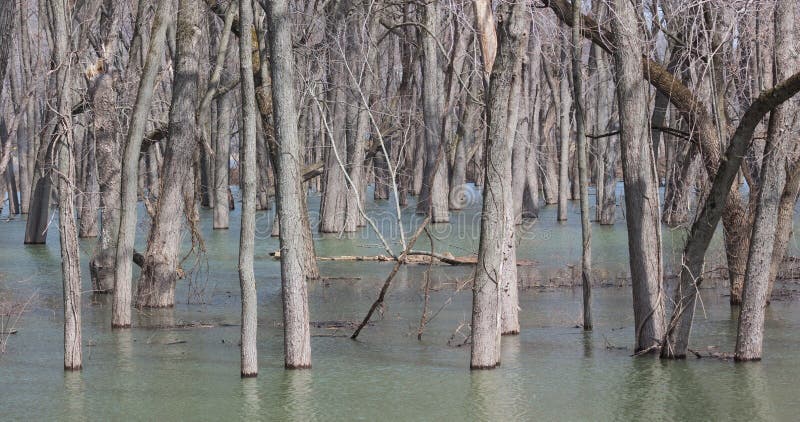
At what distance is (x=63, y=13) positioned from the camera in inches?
392

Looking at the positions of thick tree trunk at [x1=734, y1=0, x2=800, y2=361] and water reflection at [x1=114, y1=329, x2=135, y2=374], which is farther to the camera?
water reflection at [x1=114, y1=329, x2=135, y2=374]

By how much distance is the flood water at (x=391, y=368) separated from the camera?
9.16 metres

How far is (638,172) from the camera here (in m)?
10.4

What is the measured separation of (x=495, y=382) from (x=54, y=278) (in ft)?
35.4

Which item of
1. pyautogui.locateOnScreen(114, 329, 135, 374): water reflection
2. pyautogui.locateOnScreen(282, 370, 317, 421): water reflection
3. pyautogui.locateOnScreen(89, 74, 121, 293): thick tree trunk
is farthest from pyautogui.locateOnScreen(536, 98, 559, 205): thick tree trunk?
pyautogui.locateOnScreen(282, 370, 317, 421): water reflection

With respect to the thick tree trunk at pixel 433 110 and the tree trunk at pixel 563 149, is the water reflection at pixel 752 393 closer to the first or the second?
the thick tree trunk at pixel 433 110

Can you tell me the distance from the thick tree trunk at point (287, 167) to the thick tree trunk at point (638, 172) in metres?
3.11

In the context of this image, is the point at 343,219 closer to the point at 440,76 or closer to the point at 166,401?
the point at 440,76

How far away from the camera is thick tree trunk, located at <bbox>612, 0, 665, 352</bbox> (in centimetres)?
1030

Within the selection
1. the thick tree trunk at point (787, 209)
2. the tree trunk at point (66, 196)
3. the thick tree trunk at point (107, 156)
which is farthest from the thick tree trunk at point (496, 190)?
the thick tree trunk at point (107, 156)

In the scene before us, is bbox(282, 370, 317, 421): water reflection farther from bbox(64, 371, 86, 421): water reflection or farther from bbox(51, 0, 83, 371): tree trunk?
bbox(51, 0, 83, 371): tree trunk

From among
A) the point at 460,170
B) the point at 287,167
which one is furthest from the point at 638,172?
the point at 460,170

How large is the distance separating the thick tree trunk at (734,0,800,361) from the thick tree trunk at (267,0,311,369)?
13.1 ft

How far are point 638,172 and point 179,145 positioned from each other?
623cm
